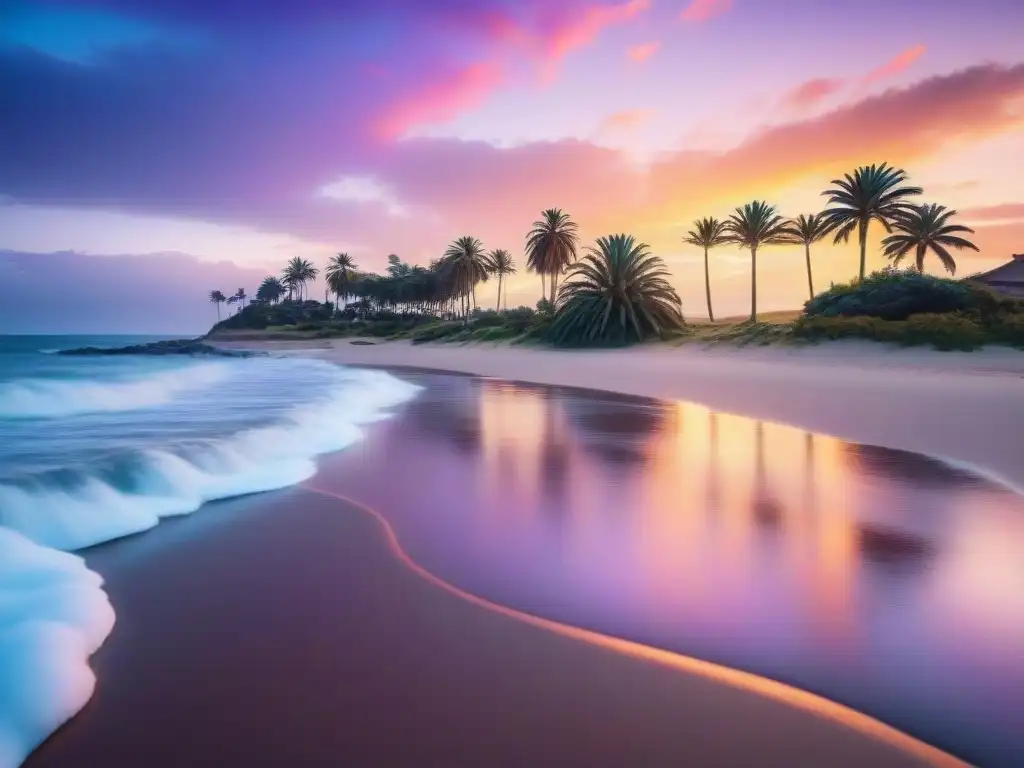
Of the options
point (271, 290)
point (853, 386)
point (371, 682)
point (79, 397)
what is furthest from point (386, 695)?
point (271, 290)

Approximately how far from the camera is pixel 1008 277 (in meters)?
42.5

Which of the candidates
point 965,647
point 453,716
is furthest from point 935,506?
point 453,716

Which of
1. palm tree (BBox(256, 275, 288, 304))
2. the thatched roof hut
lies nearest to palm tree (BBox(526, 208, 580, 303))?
the thatched roof hut

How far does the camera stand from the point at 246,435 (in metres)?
9.38

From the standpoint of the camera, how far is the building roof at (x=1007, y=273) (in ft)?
138

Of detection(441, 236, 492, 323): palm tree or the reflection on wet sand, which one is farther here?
detection(441, 236, 492, 323): palm tree

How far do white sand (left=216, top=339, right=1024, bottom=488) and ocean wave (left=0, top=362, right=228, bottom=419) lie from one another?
486 inches

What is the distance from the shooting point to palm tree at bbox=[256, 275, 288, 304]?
139000mm

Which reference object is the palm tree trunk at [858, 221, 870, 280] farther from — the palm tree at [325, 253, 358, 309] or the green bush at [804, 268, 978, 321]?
the palm tree at [325, 253, 358, 309]

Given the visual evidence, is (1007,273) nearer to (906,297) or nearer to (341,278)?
(906,297)

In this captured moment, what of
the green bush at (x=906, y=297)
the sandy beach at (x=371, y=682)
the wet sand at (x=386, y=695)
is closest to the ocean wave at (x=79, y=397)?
the sandy beach at (x=371, y=682)

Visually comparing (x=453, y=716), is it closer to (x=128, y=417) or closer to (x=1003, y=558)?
A: (x=1003, y=558)

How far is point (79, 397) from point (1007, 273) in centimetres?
5255

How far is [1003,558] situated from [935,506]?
1.38m
